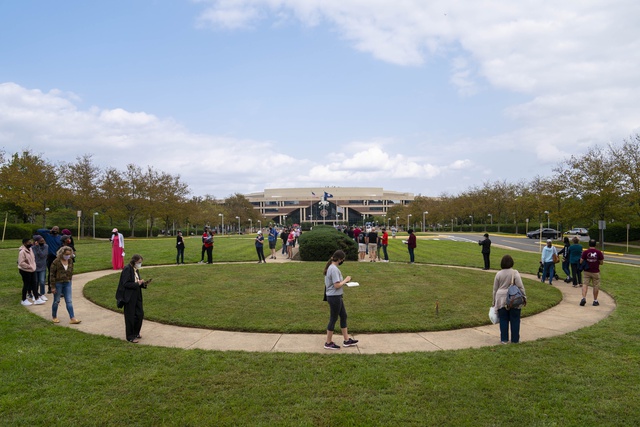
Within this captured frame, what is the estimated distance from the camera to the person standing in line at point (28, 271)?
31.9 feet

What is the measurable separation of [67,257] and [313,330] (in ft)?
16.2

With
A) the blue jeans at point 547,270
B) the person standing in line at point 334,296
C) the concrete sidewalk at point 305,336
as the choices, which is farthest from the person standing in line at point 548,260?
the person standing in line at point 334,296

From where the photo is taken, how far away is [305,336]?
25.2 feet

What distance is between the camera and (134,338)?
7309 mm

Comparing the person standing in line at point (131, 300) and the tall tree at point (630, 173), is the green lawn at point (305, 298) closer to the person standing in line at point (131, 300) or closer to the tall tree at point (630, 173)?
the person standing in line at point (131, 300)

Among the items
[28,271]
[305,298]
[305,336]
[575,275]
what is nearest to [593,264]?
[575,275]

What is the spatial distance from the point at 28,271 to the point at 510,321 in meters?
10.3

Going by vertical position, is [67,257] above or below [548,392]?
above

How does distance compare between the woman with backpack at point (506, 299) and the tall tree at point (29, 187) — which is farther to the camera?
the tall tree at point (29, 187)

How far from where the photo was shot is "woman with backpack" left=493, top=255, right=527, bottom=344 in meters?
7.10

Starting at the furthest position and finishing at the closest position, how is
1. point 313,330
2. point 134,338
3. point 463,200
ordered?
point 463,200, point 313,330, point 134,338

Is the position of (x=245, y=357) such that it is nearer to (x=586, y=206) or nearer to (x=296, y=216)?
(x=586, y=206)

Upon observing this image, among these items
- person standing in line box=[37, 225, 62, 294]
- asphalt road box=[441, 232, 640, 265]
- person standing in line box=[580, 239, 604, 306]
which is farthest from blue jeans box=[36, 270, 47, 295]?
asphalt road box=[441, 232, 640, 265]

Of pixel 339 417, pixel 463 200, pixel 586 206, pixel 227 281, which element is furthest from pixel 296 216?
pixel 339 417
